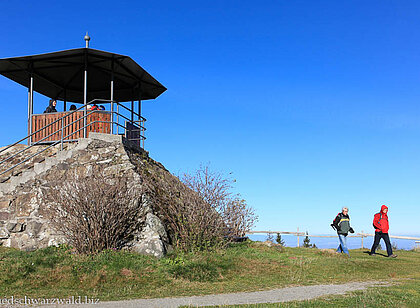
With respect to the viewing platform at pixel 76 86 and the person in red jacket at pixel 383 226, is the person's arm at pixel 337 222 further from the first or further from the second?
the viewing platform at pixel 76 86

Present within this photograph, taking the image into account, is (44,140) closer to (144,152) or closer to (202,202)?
(144,152)

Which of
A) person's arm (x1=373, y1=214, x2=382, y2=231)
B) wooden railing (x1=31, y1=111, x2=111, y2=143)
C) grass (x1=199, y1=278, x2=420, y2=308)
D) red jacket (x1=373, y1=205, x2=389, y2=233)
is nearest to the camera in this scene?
grass (x1=199, y1=278, x2=420, y2=308)

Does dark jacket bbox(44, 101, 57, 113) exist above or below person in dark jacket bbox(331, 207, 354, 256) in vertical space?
above

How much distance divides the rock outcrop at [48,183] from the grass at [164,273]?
3.22 ft

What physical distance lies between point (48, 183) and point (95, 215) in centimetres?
396

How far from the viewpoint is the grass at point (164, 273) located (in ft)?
33.4

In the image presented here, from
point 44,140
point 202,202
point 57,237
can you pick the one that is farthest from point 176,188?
point 44,140

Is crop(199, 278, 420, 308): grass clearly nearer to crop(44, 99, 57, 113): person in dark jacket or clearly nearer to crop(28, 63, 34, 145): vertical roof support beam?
crop(28, 63, 34, 145): vertical roof support beam

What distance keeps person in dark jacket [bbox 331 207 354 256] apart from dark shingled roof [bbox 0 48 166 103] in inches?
407

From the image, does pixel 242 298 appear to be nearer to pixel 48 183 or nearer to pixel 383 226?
pixel 48 183

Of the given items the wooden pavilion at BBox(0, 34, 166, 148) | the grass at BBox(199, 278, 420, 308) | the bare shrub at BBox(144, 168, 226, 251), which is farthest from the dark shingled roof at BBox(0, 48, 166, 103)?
the grass at BBox(199, 278, 420, 308)

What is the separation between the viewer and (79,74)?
20531 mm

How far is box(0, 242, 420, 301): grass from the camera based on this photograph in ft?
33.4

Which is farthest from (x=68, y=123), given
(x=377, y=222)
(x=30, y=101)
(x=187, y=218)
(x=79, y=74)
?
(x=377, y=222)
